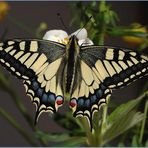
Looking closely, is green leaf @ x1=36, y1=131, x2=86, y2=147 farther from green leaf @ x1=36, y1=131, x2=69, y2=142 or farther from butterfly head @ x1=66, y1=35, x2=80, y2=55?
butterfly head @ x1=66, y1=35, x2=80, y2=55

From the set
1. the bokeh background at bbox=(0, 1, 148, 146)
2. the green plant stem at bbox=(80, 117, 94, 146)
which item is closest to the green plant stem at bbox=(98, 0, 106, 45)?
the green plant stem at bbox=(80, 117, 94, 146)

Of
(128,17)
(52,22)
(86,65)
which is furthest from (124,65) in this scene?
(128,17)

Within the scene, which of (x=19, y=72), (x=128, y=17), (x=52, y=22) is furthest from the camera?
(x=128, y=17)

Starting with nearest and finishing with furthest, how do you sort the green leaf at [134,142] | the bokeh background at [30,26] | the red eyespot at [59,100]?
the red eyespot at [59,100]
the green leaf at [134,142]
the bokeh background at [30,26]

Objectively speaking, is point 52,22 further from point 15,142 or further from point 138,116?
point 138,116

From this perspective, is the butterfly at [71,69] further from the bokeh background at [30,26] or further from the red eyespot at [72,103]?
the bokeh background at [30,26]

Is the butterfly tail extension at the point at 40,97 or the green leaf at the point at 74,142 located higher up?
the butterfly tail extension at the point at 40,97

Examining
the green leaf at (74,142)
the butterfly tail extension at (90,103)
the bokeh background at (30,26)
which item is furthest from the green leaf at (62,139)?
the bokeh background at (30,26)
